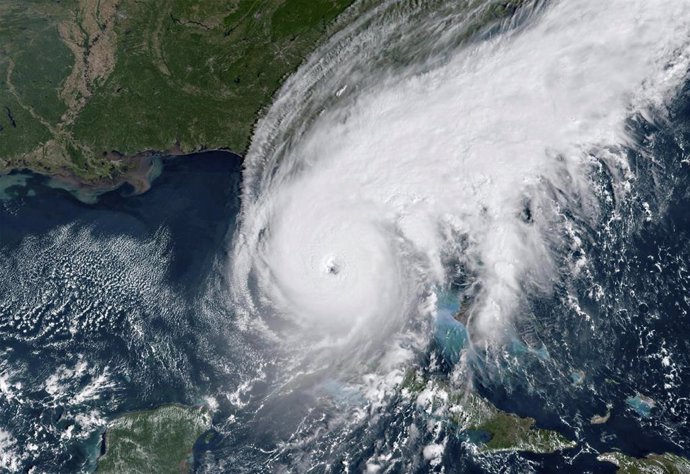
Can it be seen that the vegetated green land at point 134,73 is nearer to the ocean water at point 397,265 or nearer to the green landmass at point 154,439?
the ocean water at point 397,265

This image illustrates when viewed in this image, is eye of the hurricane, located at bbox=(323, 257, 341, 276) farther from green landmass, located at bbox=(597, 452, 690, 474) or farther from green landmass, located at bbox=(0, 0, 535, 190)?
green landmass, located at bbox=(597, 452, 690, 474)

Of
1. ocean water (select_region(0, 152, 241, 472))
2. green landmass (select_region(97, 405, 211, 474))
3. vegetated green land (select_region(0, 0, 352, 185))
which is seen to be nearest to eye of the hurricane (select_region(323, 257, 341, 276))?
ocean water (select_region(0, 152, 241, 472))

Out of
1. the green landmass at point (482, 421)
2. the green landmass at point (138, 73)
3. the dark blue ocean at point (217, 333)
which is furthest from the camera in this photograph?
the green landmass at point (138, 73)

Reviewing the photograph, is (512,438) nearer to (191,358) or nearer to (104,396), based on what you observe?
(191,358)

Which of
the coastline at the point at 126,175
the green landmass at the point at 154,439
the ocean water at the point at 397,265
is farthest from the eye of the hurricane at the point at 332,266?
the green landmass at the point at 154,439

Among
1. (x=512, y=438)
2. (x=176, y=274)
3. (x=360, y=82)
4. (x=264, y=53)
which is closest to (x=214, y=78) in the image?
(x=264, y=53)

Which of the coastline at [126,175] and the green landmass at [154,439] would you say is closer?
the green landmass at [154,439]
